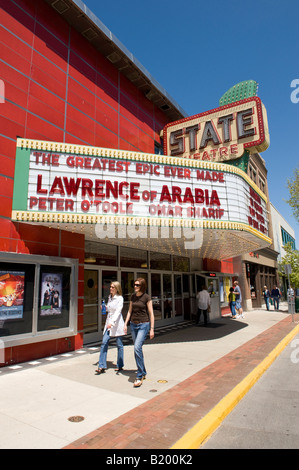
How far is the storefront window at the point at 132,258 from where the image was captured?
11.8 metres

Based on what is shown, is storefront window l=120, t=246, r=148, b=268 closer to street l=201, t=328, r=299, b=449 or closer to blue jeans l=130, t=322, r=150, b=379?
blue jeans l=130, t=322, r=150, b=379

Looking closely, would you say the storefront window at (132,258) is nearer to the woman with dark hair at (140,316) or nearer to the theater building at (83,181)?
the theater building at (83,181)

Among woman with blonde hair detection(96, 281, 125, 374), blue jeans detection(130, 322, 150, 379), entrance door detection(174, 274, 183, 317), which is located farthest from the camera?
entrance door detection(174, 274, 183, 317)

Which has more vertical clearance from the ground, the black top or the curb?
the black top

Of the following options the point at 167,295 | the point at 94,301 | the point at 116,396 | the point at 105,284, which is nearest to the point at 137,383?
the point at 116,396

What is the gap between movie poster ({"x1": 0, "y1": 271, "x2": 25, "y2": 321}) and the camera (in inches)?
274

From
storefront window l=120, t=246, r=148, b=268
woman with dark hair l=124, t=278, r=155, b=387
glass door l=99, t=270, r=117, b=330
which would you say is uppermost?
storefront window l=120, t=246, r=148, b=268

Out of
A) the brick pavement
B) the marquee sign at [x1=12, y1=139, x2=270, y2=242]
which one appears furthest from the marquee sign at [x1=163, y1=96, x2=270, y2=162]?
the brick pavement

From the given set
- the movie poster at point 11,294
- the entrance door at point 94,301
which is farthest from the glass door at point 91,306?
the movie poster at point 11,294

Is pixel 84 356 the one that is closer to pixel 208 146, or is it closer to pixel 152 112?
pixel 208 146

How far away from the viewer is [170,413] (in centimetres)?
426

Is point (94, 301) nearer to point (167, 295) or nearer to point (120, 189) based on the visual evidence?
point (120, 189)

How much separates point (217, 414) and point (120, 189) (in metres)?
5.77

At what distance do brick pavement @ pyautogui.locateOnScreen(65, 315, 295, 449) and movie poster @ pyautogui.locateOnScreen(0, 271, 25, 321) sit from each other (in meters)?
4.06
